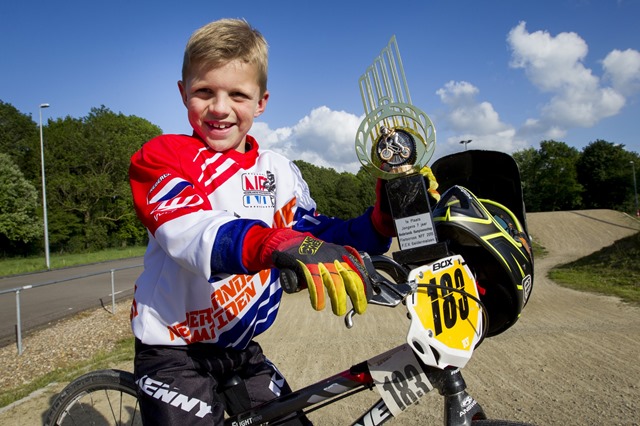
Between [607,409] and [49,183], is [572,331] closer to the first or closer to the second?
[607,409]

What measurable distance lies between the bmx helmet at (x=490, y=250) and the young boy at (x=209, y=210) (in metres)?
0.31

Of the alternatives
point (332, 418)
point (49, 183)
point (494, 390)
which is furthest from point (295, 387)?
point (49, 183)

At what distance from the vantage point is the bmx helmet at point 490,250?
1516 mm

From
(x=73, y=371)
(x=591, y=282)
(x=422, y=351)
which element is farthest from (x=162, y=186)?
(x=591, y=282)

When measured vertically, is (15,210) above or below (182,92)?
above

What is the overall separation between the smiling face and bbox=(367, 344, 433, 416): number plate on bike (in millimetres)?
1129

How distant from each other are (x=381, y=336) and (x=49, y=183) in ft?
139

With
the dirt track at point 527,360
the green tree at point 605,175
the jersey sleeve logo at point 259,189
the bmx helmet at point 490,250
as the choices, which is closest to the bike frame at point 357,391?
the bmx helmet at point 490,250

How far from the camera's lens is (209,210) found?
57.9 inches

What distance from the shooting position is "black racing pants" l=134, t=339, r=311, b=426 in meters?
1.86

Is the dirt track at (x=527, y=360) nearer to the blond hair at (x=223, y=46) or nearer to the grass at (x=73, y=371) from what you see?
the grass at (x=73, y=371)

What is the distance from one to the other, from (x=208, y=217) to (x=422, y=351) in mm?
774

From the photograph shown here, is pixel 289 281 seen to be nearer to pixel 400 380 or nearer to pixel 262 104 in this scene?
pixel 400 380

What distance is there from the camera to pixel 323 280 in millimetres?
1115
